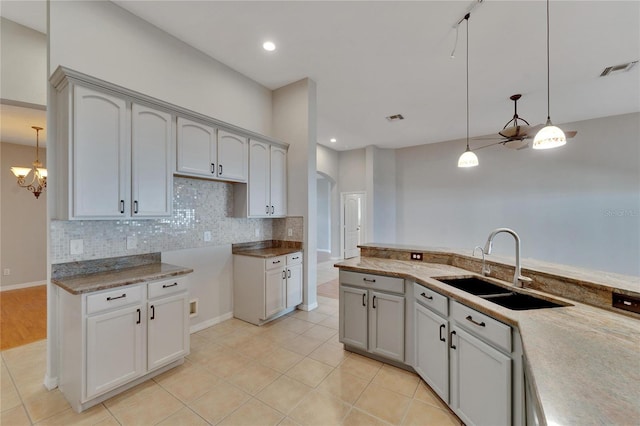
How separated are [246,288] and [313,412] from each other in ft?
6.12

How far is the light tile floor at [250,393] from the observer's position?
183 centimetres

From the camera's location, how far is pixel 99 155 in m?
2.13

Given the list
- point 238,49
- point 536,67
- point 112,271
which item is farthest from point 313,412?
point 536,67

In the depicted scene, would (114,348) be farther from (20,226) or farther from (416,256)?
(20,226)

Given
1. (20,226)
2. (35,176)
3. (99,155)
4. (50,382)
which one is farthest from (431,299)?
(20,226)

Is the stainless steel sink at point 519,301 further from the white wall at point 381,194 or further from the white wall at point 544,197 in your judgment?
the white wall at point 381,194

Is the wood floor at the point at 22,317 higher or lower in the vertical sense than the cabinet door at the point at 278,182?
lower

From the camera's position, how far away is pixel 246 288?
3443 mm

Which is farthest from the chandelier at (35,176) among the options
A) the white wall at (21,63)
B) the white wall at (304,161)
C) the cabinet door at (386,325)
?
the cabinet door at (386,325)

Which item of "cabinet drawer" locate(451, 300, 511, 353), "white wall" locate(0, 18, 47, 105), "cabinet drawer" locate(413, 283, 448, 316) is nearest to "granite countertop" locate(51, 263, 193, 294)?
"white wall" locate(0, 18, 47, 105)

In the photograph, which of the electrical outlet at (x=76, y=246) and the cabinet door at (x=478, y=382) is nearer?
the cabinet door at (x=478, y=382)

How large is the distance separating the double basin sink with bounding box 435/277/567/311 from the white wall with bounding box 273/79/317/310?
6.79 feet

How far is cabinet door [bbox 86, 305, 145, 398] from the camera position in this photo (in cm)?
189

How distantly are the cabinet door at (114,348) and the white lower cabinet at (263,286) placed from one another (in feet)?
4.45
